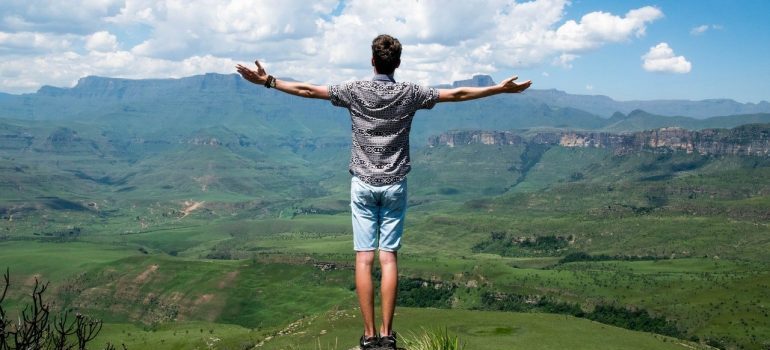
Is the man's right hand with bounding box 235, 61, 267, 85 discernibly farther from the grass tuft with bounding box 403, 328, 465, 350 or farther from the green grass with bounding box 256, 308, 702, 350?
the green grass with bounding box 256, 308, 702, 350

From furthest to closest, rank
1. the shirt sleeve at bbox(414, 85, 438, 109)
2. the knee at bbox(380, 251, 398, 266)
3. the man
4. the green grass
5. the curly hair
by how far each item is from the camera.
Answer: the green grass
the shirt sleeve at bbox(414, 85, 438, 109)
the knee at bbox(380, 251, 398, 266)
the man
the curly hair

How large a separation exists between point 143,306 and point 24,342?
173 m

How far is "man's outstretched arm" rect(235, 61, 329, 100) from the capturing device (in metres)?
11.9

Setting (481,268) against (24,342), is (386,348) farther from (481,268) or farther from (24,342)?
(481,268)

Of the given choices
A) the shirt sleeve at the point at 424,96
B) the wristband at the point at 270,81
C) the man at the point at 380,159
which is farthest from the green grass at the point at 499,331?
the shirt sleeve at the point at 424,96

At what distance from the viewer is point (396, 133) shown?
11695 mm

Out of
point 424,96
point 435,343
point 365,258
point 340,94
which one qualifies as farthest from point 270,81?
point 435,343

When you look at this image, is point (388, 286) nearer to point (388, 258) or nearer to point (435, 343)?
point (388, 258)

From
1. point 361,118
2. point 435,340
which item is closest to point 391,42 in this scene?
point 361,118

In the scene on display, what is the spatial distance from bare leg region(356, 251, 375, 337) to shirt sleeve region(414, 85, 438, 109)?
2.88 metres

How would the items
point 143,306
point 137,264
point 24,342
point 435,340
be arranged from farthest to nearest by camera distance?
point 137,264 → point 143,306 → point 435,340 → point 24,342

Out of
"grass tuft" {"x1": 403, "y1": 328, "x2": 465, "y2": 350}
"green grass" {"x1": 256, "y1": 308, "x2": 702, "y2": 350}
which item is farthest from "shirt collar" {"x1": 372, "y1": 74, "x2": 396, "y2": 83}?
"green grass" {"x1": 256, "y1": 308, "x2": 702, "y2": 350}

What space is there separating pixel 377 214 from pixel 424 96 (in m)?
2.34

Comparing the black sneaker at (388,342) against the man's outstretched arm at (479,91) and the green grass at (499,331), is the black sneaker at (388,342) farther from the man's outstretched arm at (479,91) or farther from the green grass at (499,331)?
the green grass at (499,331)
